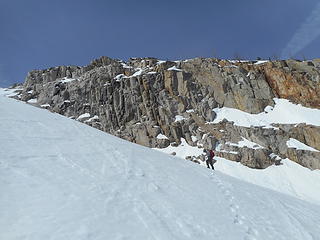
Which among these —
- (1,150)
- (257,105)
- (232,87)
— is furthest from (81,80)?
(1,150)

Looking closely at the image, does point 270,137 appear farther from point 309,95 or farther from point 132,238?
point 132,238

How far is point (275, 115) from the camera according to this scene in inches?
2635

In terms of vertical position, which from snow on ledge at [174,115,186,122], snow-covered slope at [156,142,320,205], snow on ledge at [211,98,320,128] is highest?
snow on ledge at [211,98,320,128]

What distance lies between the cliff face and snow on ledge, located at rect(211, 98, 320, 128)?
155 centimetres

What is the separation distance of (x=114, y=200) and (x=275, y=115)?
2584 inches

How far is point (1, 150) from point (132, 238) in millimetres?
5631

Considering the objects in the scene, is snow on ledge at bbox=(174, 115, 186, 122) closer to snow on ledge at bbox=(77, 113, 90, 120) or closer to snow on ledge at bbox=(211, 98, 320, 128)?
snow on ledge at bbox=(211, 98, 320, 128)

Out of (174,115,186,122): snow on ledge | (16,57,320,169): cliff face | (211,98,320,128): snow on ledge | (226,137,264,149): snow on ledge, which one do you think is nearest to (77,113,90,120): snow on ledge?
(16,57,320,169): cliff face

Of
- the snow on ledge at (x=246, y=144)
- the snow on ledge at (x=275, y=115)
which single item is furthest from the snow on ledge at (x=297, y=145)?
the snow on ledge at (x=246, y=144)

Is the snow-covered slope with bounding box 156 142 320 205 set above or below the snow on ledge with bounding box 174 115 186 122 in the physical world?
below

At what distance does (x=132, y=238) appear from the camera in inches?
224

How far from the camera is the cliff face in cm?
6225

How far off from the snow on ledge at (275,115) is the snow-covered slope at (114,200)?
54695 millimetres

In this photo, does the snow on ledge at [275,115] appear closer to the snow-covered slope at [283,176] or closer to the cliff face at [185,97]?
the cliff face at [185,97]
